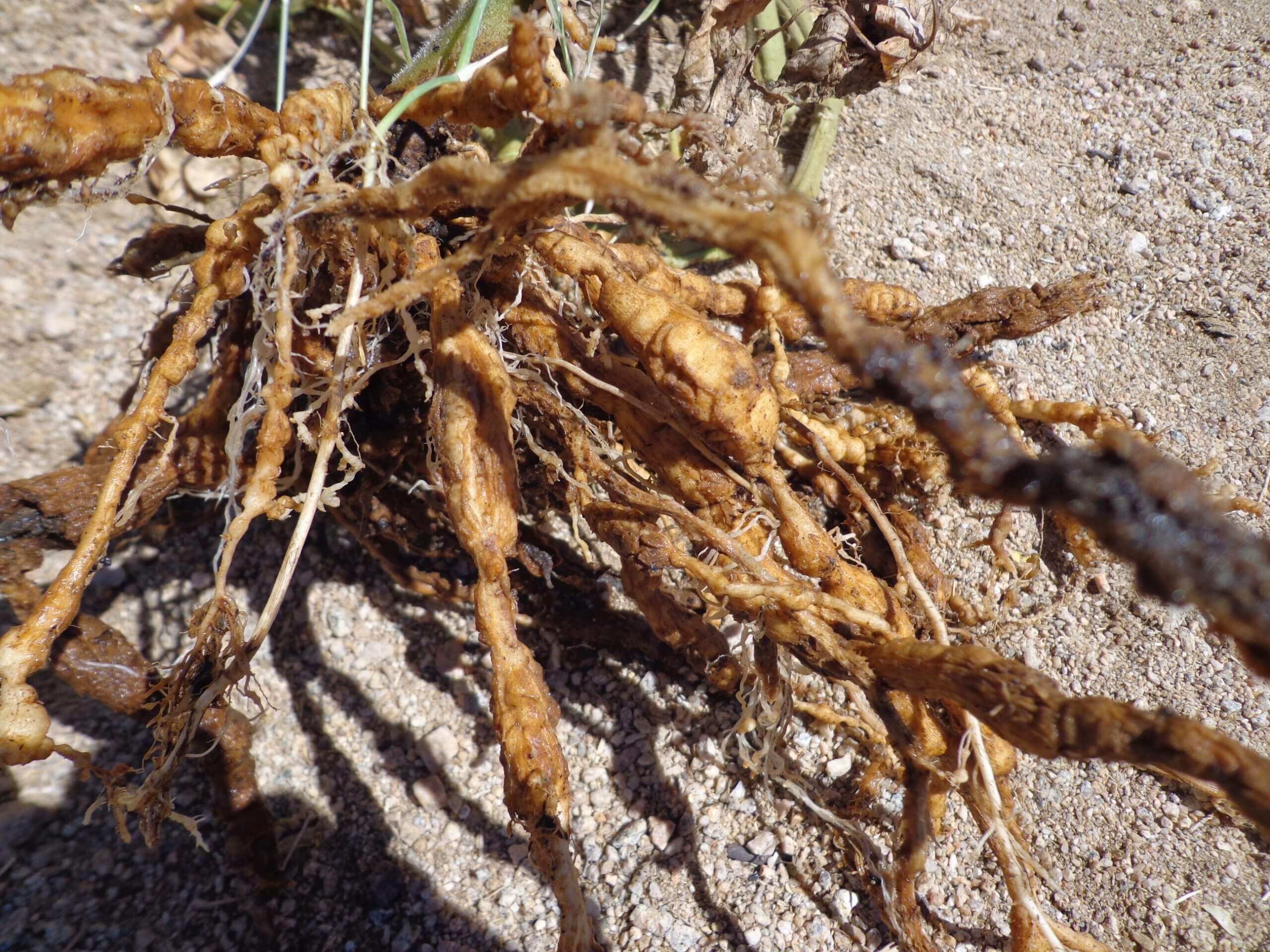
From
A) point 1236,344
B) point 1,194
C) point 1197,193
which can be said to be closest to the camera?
point 1,194

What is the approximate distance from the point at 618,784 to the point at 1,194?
111cm

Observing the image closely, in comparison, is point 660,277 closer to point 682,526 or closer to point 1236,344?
point 682,526

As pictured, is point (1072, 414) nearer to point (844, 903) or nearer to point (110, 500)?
point (844, 903)

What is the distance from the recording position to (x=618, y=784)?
117cm

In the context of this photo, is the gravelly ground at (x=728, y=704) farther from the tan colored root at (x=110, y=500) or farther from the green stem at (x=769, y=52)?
the tan colored root at (x=110, y=500)

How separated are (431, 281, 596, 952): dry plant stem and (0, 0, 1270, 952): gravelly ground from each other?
33 centimetres

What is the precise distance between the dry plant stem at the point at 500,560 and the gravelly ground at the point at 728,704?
0.33 metres

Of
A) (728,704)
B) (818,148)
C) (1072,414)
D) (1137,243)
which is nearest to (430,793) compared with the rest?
(728,704)

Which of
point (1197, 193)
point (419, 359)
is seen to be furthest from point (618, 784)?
point (1197, 193)

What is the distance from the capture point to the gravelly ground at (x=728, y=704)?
103 cm

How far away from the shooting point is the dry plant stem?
2.70ft

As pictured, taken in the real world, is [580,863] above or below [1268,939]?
below

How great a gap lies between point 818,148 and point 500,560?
44.3 inches

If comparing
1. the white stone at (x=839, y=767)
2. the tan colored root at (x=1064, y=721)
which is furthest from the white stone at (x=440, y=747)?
the tan colored root at (x=1064, y=721)
